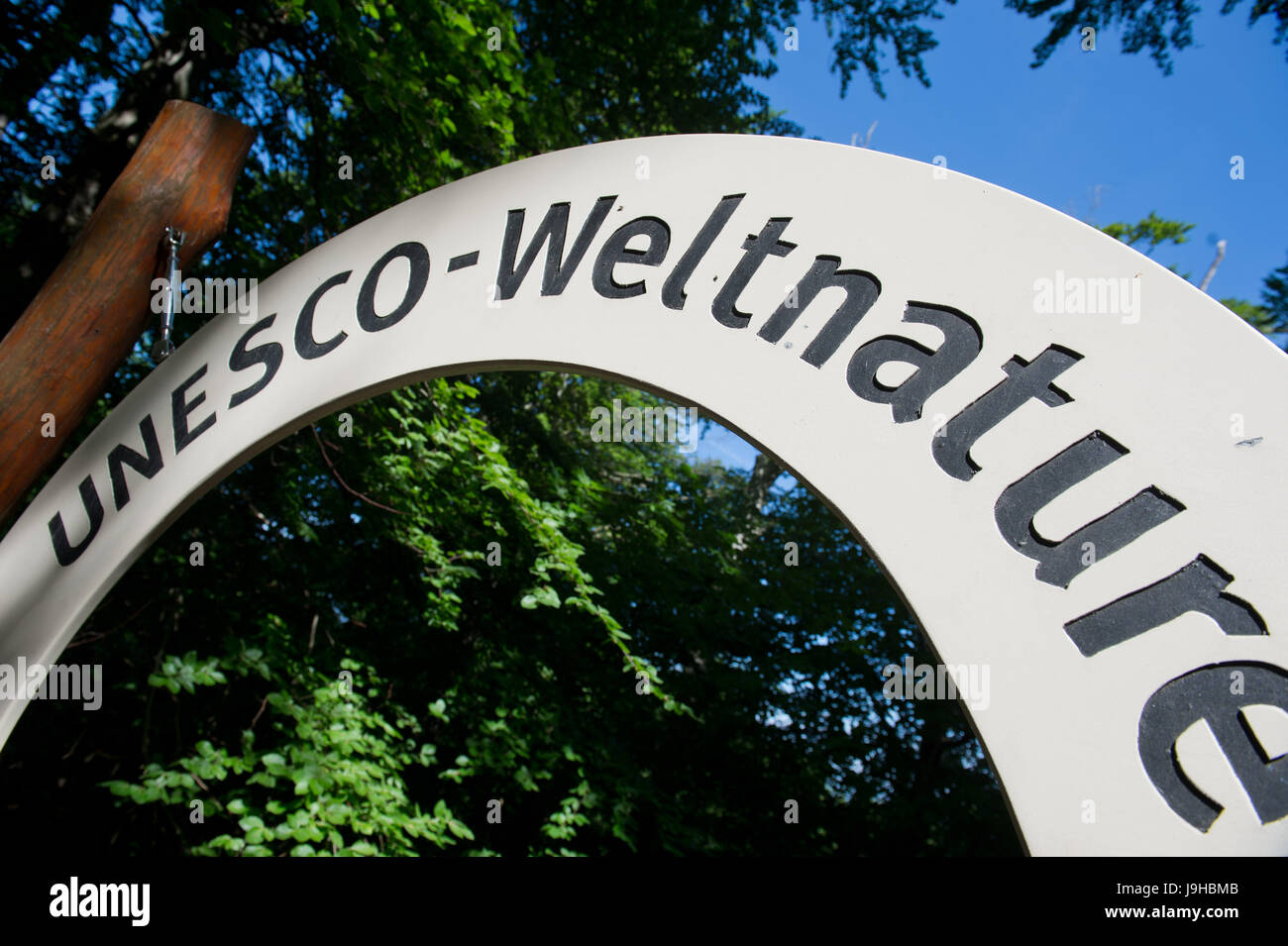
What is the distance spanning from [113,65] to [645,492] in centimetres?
588

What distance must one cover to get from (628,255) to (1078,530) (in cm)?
116

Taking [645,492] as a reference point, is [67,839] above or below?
below

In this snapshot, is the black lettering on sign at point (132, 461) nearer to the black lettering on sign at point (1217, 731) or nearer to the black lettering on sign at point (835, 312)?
the black lettering on sign at point (835, 312)

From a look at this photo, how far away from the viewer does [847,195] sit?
1.86m

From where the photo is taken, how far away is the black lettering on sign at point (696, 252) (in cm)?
195

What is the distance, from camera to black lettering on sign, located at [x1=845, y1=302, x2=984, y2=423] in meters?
1.63

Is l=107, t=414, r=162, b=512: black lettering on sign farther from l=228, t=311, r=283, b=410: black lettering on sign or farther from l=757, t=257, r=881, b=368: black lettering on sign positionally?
l=757, t=257, r=881, b=368: black lettering on sign

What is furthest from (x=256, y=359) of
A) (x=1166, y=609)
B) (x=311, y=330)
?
(x=1166, y=609)

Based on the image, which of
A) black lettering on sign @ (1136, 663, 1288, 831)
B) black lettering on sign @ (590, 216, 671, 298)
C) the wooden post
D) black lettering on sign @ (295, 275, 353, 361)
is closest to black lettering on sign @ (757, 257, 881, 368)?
black lettering on sign @ (590, 216, 671, 298)

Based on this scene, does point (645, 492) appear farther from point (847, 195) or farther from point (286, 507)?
point (847, 195)

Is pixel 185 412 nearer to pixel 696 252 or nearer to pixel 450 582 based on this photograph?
pixel 696 252

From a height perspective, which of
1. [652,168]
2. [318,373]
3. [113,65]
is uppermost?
[113,65]

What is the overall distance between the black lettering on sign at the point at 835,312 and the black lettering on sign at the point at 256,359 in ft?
4.54
